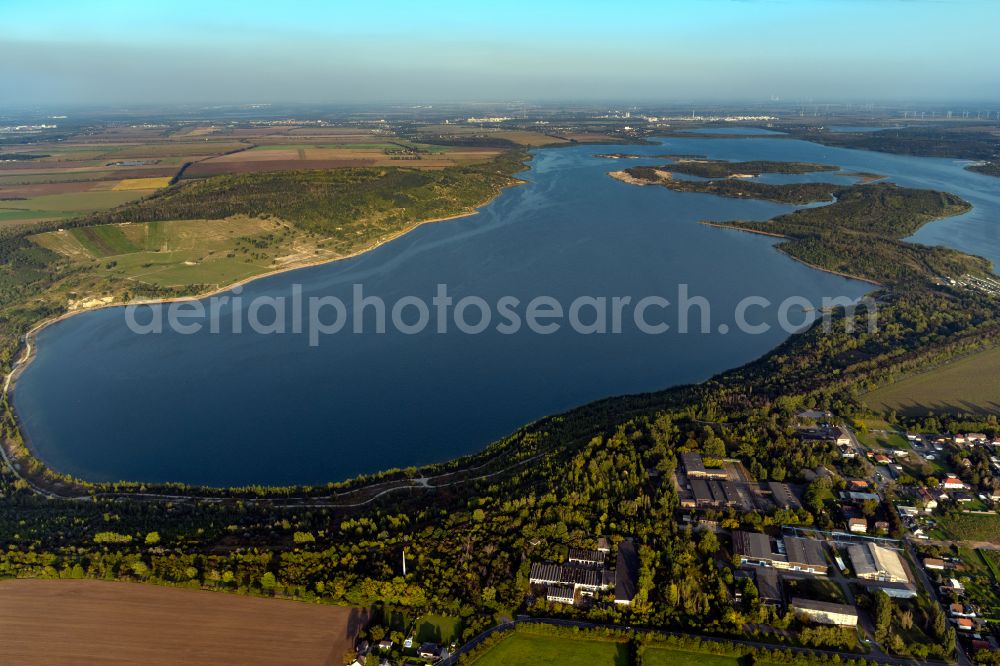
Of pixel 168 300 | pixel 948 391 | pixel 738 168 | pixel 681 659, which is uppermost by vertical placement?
pixel 738 168

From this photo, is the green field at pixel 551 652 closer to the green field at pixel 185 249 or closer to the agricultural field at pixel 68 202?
the green field at pixel 185 249

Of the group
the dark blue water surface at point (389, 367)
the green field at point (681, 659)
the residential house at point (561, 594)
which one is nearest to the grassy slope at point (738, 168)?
the dark blue water surface at point (389, 367)

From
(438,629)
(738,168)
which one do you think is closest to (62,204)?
(438,629)

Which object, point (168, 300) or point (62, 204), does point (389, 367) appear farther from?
point (62, 204)

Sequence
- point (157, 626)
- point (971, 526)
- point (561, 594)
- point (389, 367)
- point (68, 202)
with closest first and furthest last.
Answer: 1. point (157, 626)
2. point (561, 594)
3. point (971, 526)
4. point (389, 367)
5. point (68, 202)

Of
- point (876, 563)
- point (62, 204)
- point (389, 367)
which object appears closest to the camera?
point (876, 563)

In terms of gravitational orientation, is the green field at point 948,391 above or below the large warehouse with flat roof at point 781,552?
above

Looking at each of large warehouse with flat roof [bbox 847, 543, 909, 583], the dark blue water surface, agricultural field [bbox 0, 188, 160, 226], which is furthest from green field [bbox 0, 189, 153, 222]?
large warehouse with flat roof [bbox 847, 543, 909, 583]

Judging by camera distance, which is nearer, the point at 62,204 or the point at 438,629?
the point at 438,629
